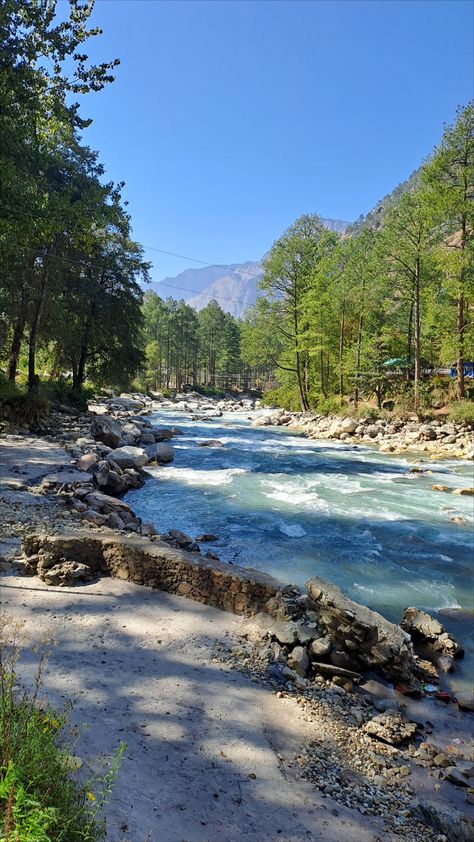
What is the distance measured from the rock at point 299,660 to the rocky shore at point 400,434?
54.0 ft

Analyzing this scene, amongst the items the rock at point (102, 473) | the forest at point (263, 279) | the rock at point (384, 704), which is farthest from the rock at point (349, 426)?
the rock at point (384, 704)

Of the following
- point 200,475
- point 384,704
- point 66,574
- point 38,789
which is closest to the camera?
point 38,789

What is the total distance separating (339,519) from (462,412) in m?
14.6

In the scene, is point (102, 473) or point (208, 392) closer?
point (102, 473)

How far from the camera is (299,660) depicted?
4895mm

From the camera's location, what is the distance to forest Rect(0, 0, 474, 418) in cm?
993

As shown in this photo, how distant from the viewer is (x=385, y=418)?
90.3ft

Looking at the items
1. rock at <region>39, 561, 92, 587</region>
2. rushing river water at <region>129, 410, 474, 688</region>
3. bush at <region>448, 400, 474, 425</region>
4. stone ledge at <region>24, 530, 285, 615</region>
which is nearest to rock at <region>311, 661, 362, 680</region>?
stone ledge at <region>24, 530, 285, 615</region>

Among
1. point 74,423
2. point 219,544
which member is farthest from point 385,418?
point 219,544

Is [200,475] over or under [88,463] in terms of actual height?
under

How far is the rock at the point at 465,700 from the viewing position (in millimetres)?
4916

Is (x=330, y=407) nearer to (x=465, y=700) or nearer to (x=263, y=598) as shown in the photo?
(x=263, y=598)

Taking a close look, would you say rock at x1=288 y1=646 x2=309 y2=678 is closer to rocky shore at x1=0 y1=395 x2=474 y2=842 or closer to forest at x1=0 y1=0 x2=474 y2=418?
rocky shore at x1=0 y1=395 x2=474 y2=842

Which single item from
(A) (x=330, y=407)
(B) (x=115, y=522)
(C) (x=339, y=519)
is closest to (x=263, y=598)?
(B) (x=115, y=522)
